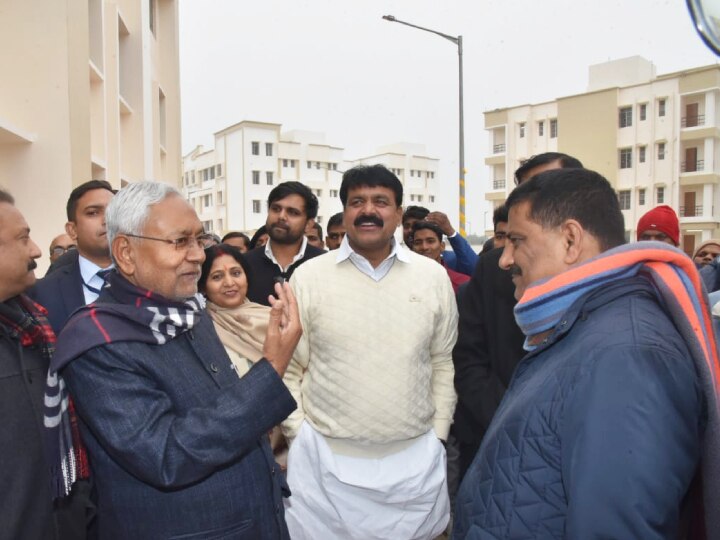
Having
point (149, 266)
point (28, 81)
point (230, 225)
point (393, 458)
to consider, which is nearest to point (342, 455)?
point (393, 458)

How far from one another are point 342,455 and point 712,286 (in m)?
2.21

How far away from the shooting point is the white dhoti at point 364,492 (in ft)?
8.94

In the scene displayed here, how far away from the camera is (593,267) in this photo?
55.6 inches

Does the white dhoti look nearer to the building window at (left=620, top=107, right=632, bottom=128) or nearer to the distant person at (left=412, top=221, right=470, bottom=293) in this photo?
the distant person at (left=412, top=221, right=470, bottom=293)

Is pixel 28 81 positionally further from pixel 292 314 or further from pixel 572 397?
pixel 572 397

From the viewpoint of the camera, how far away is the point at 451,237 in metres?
5.27

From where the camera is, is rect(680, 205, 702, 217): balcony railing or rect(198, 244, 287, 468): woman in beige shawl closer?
rect(198, 244, 287, 468): woman in beige shawl

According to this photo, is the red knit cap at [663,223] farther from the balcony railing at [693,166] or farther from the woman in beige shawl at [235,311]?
the balcony railing at [693,166]

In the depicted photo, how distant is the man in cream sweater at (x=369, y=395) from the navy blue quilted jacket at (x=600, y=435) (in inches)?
52.3

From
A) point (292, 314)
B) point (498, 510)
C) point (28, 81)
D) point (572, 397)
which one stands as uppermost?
point (28, 81)

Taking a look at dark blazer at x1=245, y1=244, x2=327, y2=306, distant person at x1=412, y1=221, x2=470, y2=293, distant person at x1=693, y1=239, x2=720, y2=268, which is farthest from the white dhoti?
distant person at x1=693, y1=239, x2=720, y2=268

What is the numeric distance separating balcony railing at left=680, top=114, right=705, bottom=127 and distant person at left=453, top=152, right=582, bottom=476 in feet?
113

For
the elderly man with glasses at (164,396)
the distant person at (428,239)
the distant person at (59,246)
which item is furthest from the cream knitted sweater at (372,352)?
the distant person at (59,246)

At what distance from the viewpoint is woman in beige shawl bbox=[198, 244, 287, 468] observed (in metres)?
3.45
